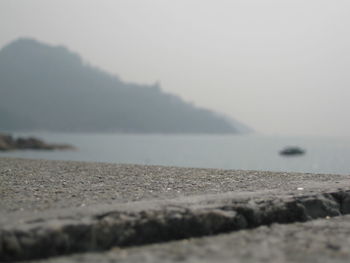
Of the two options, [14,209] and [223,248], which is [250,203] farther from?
[14,209]

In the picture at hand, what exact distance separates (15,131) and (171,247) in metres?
196

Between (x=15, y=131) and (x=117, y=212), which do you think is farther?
(x=15, y=131)

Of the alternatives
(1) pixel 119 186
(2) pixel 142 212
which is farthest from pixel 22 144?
(2) pixel 142 212

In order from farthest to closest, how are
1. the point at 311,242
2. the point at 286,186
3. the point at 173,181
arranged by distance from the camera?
the point at 173,181
the point at 286,186
the point at 311,242

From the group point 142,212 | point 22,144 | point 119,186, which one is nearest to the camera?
point 142,212

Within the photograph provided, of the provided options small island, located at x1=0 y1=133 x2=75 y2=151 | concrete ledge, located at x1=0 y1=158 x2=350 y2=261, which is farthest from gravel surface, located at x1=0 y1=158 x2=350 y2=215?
small island, located at x1=0 y1=133 x2=75 y2=151

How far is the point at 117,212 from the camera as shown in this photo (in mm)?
5059

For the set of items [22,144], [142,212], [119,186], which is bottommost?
[142,212]

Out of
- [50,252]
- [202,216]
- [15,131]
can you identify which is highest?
[15,131]

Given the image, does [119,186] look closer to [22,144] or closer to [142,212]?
[142,212]

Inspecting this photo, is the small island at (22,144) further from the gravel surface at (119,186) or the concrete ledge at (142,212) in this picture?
the concrete ledge at (142,212)

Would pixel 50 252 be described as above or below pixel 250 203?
below

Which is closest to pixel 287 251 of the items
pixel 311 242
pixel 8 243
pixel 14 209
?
pixel 311 242

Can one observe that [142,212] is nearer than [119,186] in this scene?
Yes
